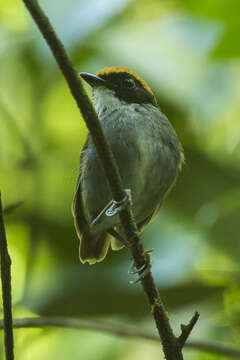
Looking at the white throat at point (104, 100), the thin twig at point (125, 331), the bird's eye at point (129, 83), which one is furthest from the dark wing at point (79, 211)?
the thin twig at point (125, 331)

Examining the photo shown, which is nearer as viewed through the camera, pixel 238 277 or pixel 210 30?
pixel 238 277

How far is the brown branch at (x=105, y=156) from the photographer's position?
7.13ft

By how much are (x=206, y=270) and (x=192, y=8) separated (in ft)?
6.54

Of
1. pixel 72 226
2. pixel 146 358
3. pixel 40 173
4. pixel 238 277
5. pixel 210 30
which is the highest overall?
pixel 210 30

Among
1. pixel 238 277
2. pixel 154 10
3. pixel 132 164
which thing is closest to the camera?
pixel 132 164

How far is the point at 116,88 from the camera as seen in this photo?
15.3 feet

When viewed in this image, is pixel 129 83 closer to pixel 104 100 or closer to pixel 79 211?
pixel 104 100

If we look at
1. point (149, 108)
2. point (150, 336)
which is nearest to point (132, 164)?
point (149, 108)

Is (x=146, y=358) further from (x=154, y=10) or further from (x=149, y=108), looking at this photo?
(x=154, y=10)

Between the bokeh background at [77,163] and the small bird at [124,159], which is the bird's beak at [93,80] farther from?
the bokeh background at [77,163]

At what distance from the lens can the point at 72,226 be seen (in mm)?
5414

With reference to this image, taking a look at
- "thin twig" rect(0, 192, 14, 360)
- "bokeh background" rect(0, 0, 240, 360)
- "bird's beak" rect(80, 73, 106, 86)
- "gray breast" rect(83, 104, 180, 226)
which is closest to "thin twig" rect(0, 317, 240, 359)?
"bokeh background" rect(0, 0, 240, 360)

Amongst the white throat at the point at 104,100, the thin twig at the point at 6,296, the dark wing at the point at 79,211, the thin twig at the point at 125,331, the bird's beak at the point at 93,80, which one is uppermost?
the bird's beak at the point at 93,80

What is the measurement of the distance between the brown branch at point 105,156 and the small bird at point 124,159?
1.29m
